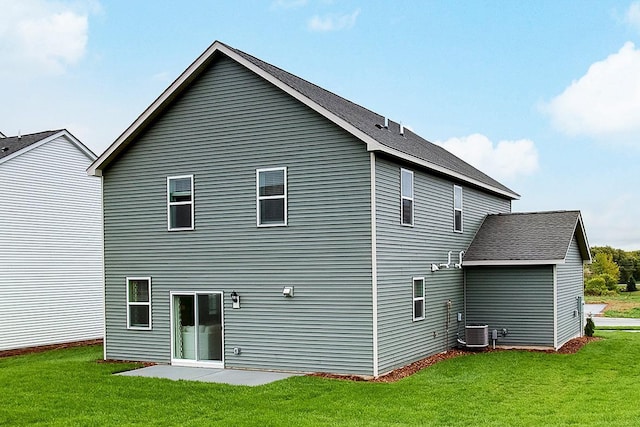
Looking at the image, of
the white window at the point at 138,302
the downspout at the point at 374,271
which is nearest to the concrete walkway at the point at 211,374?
the white window at the point at 138,302

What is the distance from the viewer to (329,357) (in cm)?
1489

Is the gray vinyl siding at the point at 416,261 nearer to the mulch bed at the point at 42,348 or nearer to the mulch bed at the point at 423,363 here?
the mulch bed at the point at 423,363

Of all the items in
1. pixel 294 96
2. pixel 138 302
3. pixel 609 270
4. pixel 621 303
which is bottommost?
pixel 621 303

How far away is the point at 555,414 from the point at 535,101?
517 inches

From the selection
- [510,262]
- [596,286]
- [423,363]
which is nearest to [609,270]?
[596,286]

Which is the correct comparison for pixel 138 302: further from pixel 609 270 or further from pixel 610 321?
pixel 609 270

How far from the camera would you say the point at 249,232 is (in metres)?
16.1

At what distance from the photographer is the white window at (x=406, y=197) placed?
16.2 meters

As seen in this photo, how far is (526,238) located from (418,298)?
515 cm

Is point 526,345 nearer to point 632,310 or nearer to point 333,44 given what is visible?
point 333,44

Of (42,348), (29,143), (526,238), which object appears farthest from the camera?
(29,143)

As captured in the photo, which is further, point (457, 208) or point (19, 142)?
point (19, 142)

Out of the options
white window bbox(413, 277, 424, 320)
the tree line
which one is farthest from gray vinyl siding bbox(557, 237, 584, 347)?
the tree line

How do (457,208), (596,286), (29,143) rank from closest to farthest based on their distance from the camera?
(457,208) → (29,143) → (596,286)
